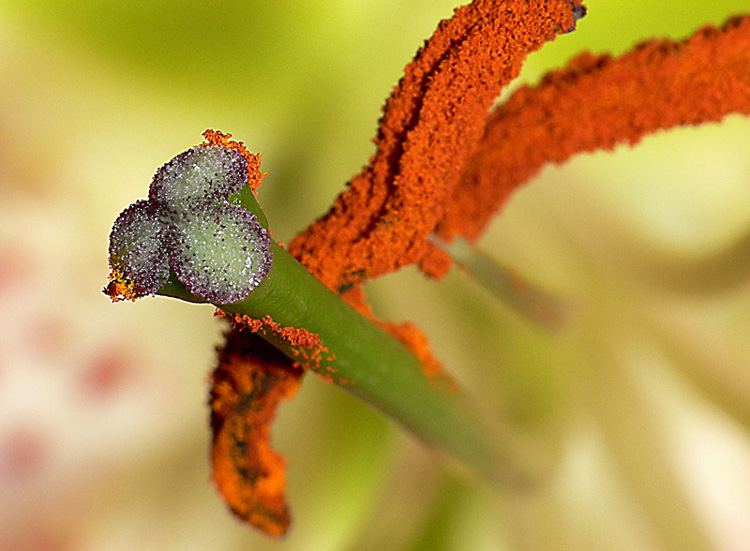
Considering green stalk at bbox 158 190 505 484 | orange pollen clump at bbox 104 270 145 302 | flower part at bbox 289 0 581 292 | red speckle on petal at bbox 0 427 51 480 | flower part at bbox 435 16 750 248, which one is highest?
flower part at bbox 435 16 750 248

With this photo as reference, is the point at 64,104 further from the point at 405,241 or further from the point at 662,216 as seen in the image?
the point at 662,216

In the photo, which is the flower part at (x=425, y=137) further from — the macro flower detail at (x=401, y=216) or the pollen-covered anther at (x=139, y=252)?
the pollen-covered anther at (x=139, y=252)

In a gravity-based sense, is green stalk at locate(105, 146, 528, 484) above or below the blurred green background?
below

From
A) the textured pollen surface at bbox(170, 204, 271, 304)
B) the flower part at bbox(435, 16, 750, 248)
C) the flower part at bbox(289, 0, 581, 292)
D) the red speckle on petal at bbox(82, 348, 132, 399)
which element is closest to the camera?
the textured pollen surface at bbox(170, 204, 271, 304)

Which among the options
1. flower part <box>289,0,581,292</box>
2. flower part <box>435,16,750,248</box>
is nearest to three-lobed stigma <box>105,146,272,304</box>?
flower part <box>289,0,581,292</box>

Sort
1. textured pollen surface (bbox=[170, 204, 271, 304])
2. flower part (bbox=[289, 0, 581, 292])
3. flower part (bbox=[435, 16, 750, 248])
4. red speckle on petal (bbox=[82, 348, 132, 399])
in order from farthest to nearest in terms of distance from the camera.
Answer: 1. red speckle on petal (bbox=[82, 348, 132, 399])
2. flower part (bbox=[435, 16, 750, 248])
3. flower part (bbox=[289, 0, 581, 292])
4. textured pollen surface (bbox=[170, 204, 271, 304])

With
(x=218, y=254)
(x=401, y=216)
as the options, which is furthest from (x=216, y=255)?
(x=401, y=216)

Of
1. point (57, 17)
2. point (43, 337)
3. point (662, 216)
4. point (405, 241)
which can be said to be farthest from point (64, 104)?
point (662, 216)

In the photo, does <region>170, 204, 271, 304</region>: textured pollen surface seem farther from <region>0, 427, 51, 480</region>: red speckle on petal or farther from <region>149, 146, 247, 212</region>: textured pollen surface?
<region>0, 427, 51, 480</region>: red speckle on petal
